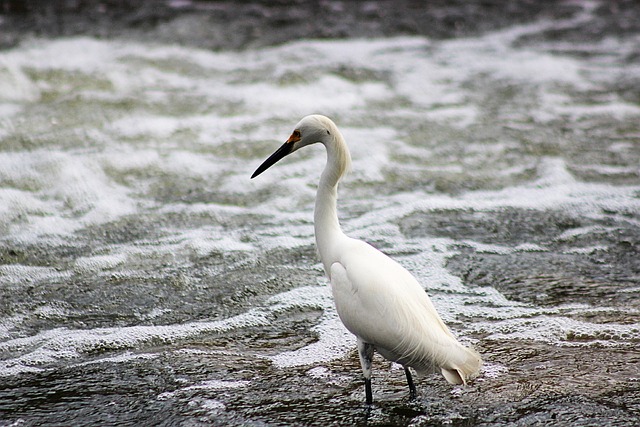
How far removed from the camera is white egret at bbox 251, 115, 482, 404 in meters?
3.03

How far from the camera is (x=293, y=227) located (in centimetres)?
539

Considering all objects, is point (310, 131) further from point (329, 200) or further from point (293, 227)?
point (293, 227)

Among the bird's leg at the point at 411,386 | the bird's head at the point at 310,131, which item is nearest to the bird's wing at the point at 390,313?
the bird's leg at the point at 411,386

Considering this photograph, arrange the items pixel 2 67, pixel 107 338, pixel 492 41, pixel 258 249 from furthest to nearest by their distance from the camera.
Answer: pixel 492 41 < pixel 2 67 < pixel 258 249 < pixel 107 338

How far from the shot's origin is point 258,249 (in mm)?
5020

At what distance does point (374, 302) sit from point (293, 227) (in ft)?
7.65

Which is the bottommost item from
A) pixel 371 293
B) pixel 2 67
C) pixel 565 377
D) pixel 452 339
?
pixel 565 377

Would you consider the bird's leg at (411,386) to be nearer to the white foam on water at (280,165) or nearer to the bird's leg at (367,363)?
the bird's leg at (367,363)

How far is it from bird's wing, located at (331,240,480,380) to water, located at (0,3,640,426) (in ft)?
0.92

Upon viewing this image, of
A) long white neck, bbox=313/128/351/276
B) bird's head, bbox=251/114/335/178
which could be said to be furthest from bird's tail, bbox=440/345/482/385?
bird's head, bbox=251/114/335/178

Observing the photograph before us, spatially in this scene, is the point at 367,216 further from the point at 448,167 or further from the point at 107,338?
the point at 107,338

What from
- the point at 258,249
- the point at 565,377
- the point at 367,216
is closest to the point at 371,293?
the point at 565,377

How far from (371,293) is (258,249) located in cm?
199

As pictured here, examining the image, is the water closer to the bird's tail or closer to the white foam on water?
the white foam on water
